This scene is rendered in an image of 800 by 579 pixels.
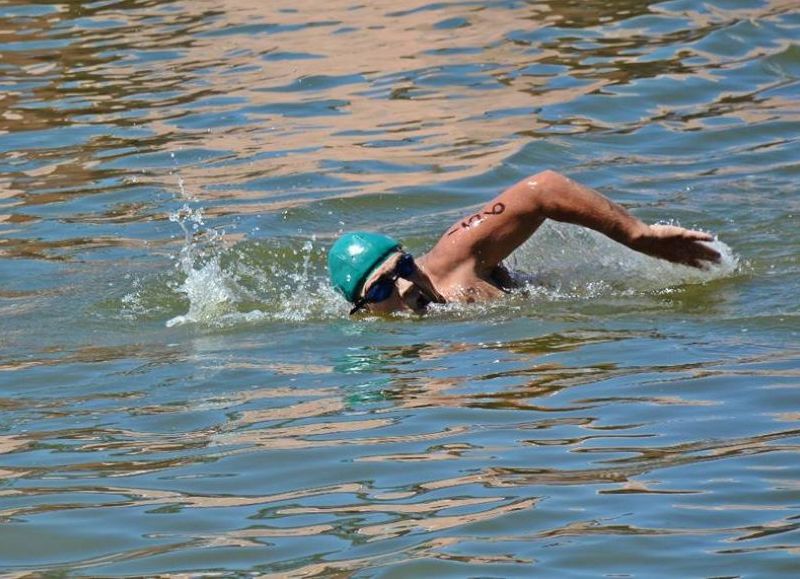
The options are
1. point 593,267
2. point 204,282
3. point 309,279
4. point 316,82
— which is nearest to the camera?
point 593,267

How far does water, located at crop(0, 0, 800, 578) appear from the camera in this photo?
510 centimetres

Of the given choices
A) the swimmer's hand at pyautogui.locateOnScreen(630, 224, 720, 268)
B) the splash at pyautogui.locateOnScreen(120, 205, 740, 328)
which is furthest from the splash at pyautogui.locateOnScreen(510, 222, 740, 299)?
the swimmer's hand at pyautogui.locateOnScreen(630, 224, 720, 268)

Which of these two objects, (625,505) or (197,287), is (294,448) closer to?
(625,505)

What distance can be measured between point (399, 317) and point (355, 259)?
0.38 m

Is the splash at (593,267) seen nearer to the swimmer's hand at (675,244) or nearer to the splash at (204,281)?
the swimmer's hand at (675,244)

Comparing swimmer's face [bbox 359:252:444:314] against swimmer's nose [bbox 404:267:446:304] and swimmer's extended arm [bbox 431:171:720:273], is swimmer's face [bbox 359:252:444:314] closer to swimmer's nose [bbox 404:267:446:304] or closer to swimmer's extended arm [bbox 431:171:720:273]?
swimmer's nose [bbox 404:267:446:304]

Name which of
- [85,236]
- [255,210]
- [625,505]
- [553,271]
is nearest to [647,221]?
[553,271]

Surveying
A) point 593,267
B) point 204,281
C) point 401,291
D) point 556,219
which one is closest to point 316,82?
point 204,281

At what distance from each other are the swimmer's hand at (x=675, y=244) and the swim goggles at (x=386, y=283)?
1120 mm

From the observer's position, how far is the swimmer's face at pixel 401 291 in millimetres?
8211

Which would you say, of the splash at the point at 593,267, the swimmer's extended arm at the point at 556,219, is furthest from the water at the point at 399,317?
A: the swimmer's extended arm at the point at 556,219

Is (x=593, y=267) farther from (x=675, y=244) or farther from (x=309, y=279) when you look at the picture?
(x=309, y=279)

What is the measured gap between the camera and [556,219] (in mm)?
8156

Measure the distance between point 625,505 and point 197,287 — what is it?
4501 mm
